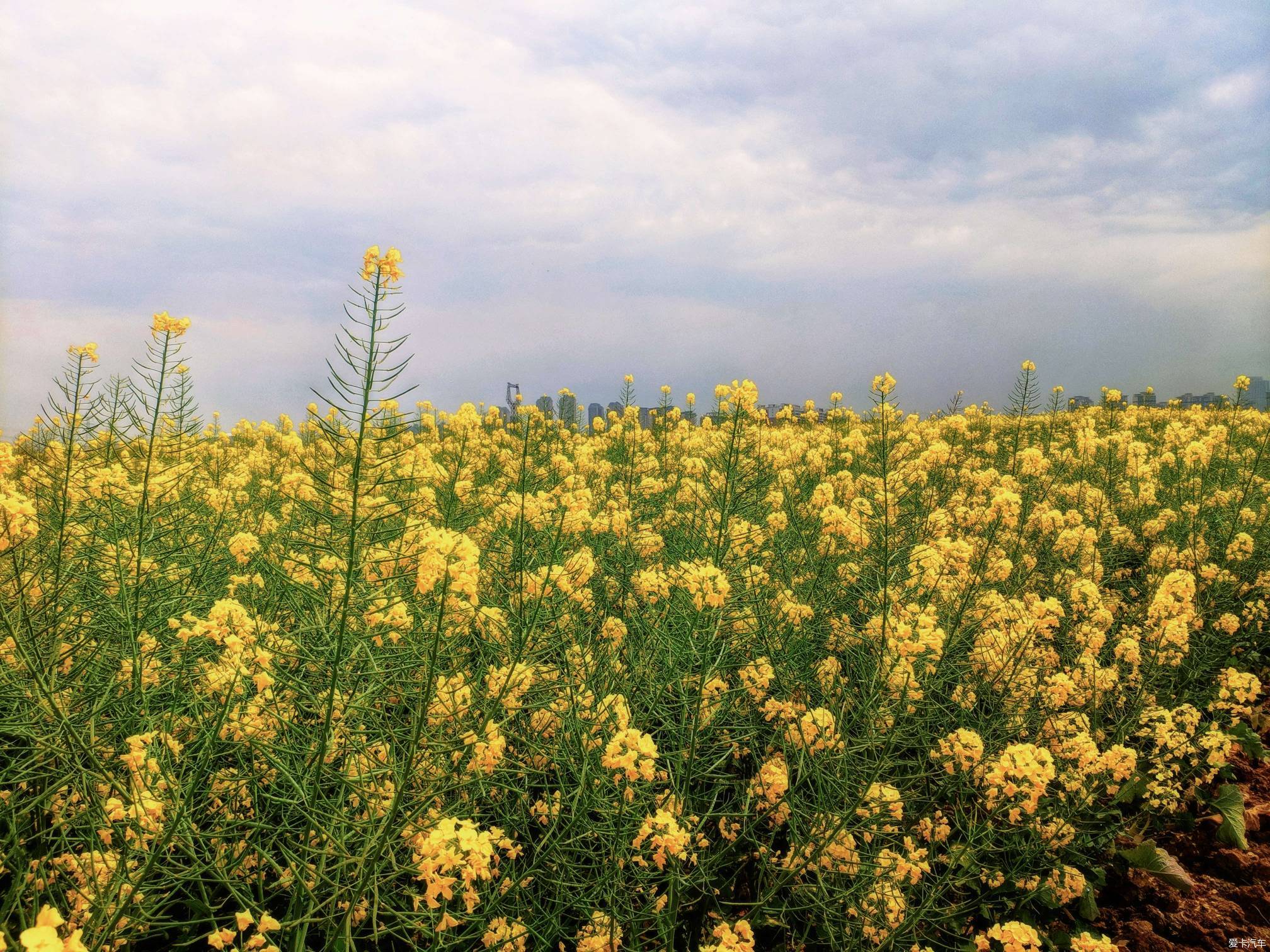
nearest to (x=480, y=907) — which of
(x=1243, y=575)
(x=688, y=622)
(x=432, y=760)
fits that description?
(x=432, y=760)

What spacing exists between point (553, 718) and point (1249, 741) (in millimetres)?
4402

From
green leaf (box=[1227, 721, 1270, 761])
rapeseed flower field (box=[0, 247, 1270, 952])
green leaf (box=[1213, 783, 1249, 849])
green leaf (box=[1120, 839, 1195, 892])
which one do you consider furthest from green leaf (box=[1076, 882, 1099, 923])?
green leaf (box=[1227, 721, 1270, 761])

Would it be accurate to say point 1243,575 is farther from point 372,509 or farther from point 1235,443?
point 372,509

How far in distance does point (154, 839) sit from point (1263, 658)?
673 centimetres

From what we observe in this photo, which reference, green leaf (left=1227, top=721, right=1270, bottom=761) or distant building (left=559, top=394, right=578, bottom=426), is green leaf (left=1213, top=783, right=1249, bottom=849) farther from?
distant building (left=559, top=394, right=578, bottom=426)

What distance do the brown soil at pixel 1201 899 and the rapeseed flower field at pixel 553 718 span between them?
123mm

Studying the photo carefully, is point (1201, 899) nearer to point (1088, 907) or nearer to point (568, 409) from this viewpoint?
point (1088, 907)

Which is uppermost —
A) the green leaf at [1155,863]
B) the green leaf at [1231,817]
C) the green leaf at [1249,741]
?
the green leaf at [1249,741]

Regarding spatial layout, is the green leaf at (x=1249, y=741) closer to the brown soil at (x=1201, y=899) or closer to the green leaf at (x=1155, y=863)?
the brown soil at (x=1201, y=899)

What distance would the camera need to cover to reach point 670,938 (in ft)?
6.77

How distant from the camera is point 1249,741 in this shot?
13.1 ft

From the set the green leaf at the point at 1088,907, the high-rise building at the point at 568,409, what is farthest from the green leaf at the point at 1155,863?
the high-rise building at the point at 568,409

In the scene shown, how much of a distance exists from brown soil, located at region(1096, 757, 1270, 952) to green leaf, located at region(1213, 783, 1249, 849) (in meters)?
0.04

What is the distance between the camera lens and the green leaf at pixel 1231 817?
3.35m
